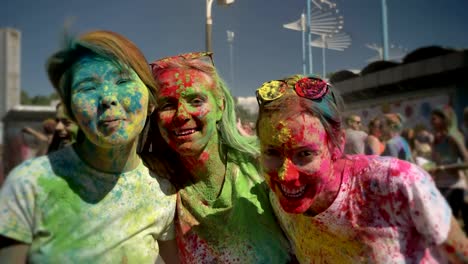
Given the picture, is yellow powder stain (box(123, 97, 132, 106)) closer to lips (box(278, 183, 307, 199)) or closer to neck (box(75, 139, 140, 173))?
neck (box(75, 139, 140, 173))

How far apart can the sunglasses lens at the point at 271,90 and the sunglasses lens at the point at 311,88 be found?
2.8 inches

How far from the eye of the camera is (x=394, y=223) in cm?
177

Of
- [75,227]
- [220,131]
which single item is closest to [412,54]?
[220,131]

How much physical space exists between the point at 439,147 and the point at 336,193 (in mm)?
3610

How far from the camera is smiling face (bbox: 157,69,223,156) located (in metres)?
2.19

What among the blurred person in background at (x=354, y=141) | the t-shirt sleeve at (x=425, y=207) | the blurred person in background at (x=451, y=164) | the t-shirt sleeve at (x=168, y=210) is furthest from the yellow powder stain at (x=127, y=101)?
the blurred person in background at (x=451, y=164)

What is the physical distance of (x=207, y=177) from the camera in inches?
91.7

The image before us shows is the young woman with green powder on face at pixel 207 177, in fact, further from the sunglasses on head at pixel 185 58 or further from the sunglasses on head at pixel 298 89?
the sunglasses on head at pixel 298 89

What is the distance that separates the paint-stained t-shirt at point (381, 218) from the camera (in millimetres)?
1686

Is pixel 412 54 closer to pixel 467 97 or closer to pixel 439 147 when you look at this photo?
pixel 467 97

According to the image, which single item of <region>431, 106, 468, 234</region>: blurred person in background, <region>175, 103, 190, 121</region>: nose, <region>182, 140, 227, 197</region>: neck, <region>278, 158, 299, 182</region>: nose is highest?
<region>175, 103, 190, 121</region>: nose

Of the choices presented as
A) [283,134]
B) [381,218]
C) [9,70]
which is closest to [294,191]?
[283,134]

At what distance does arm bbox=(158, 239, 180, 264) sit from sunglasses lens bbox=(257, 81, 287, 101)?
0.96 m

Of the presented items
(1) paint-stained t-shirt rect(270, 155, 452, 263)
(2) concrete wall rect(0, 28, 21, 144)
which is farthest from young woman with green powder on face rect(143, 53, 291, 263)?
(2) concrete wall rect(0, 28, 21, 144)
